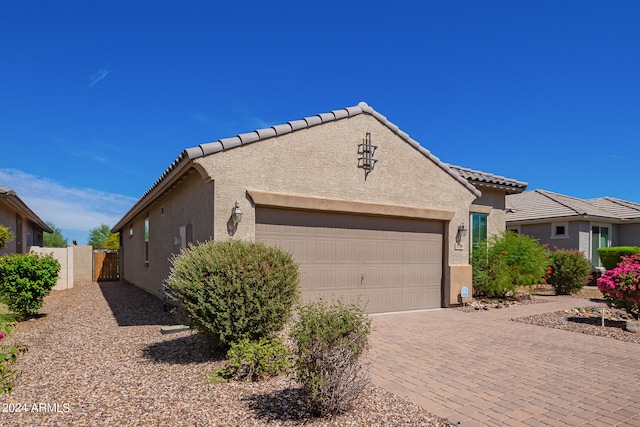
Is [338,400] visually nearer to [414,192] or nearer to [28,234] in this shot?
[414,192]

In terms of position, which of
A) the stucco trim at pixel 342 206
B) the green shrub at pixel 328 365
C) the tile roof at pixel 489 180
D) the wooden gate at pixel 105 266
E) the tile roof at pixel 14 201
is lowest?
the wooden gate at pixel 105 266

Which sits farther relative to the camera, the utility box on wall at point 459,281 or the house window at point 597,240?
the house window at point 597,240

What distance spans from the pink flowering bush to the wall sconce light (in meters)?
8.85

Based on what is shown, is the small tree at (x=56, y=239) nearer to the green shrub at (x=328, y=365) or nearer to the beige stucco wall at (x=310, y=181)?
the beige stucco wall at (x=310, y=181)

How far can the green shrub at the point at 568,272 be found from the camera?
16203 millimetres

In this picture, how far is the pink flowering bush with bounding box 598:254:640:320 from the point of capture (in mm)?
9352

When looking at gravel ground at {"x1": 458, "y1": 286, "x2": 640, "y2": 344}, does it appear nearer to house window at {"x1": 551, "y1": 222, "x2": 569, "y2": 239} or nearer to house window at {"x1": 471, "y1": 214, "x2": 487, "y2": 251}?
house window at {"x1": 471, "y1": 214, "x2": 487, "y2": 251}

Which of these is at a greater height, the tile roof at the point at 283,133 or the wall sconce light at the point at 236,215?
the tile roof at the point at 283,133

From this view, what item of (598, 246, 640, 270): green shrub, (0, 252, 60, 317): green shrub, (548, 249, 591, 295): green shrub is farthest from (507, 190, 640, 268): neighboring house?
(0, 252, 60, 317): green shrub

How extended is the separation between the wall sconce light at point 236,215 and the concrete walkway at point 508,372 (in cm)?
361

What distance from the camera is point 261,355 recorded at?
543 centimetres

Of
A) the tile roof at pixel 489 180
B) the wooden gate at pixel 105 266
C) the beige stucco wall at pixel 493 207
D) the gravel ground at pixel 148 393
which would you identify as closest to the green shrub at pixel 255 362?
the gravel ground at pixel 148 393

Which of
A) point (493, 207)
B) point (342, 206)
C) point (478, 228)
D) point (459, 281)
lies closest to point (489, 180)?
point (493, 207)

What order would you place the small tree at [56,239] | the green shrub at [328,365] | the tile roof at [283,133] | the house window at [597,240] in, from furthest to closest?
the small tree at [56,239]
the house window at [597,240]
the tile roof at [283,133]
the green shrub at [328,365]
